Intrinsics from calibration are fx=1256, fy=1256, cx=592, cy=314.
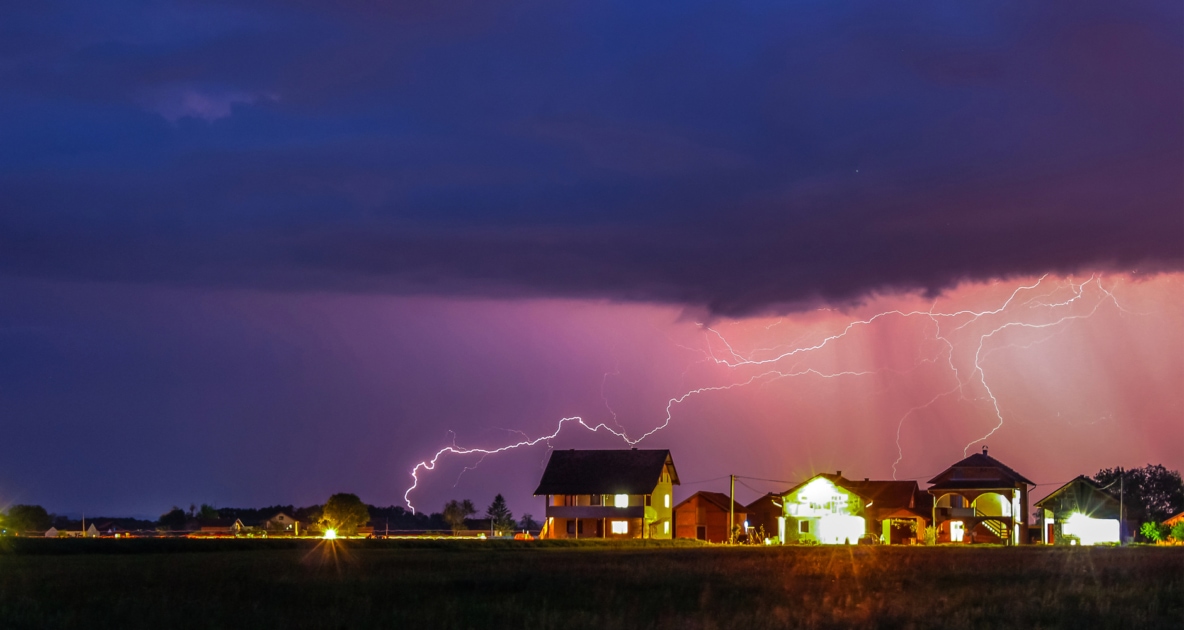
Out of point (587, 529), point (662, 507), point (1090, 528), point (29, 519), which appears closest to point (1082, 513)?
point (1090, 528)

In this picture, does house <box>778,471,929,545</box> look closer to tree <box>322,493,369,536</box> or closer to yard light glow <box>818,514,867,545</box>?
yard light glow <box>818,514,867,545</box>

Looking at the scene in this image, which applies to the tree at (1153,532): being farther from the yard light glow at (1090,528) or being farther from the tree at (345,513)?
the tree at (345,513)

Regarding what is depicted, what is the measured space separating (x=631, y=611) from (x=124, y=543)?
3697 cm

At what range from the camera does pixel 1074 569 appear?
3328 centimetres

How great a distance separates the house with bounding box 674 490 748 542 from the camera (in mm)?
99250

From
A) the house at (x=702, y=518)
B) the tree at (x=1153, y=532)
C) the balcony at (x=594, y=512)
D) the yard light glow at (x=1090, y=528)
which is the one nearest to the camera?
the balcony at (x=594, y=512)

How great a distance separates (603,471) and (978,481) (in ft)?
92.9

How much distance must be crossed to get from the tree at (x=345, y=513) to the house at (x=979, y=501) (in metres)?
43.4

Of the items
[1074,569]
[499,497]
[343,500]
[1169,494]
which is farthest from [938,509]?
[1169,494]

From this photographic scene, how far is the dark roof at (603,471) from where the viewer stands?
296 feet

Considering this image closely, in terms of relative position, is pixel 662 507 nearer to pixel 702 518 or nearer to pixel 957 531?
pixel 702 518

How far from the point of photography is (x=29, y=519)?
456 ft

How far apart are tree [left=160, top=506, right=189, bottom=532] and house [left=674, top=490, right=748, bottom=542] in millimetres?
79457

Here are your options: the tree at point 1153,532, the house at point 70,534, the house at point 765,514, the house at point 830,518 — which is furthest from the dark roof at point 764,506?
the house at point 70,534
